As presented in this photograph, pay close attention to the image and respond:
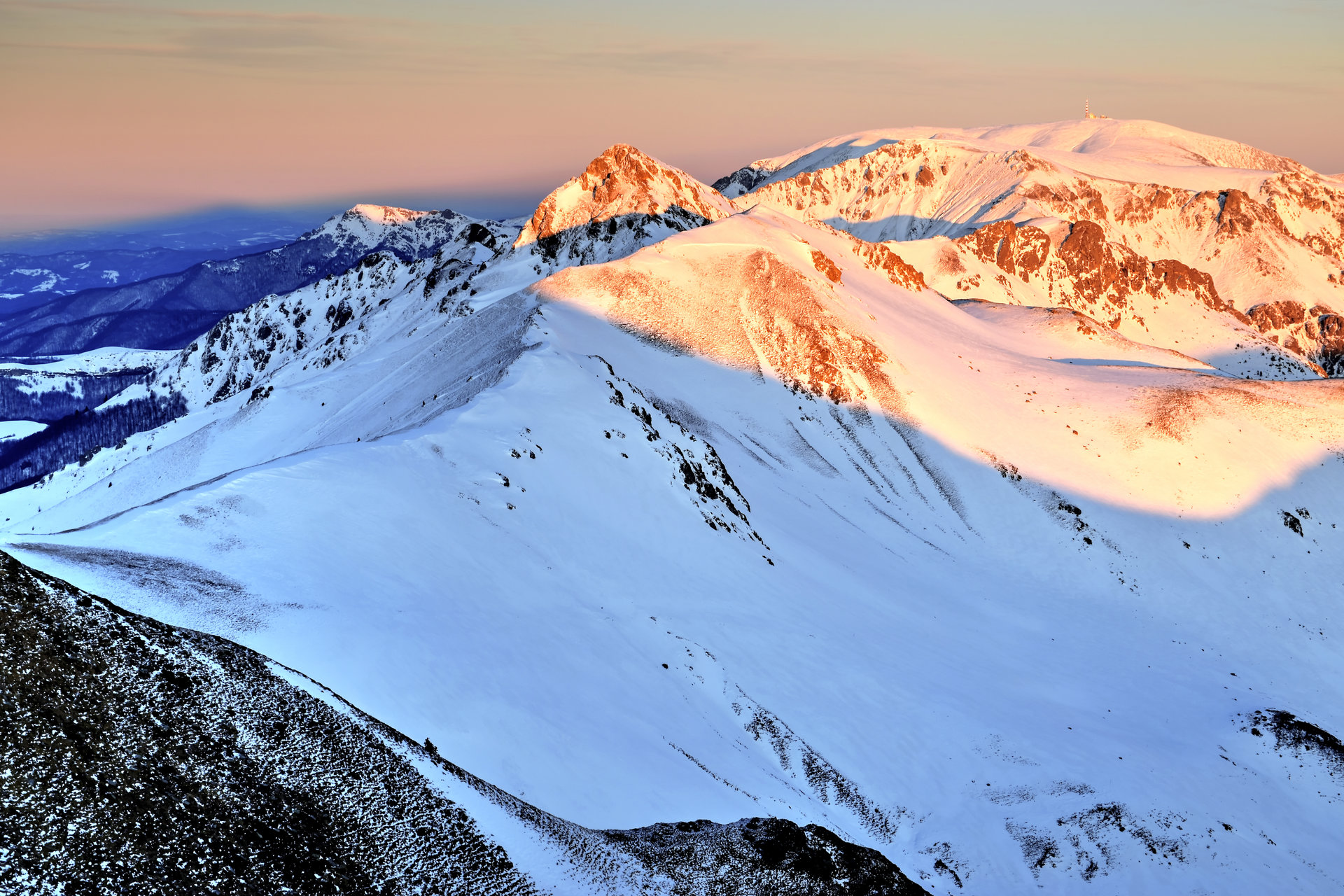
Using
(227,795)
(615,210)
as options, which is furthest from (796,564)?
(615,210)

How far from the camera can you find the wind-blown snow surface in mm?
32375

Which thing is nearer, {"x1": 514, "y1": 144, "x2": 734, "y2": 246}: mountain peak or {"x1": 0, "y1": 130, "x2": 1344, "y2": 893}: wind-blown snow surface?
{"x1": 0, "y1": 130, "x2": 1344, "y2": 893}: wind-blown snow surface

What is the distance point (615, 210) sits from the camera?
137875 millimetres

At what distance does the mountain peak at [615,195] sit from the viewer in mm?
139625

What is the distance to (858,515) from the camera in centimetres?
7919

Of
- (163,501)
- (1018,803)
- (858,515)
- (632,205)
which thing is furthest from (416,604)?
(632,205)

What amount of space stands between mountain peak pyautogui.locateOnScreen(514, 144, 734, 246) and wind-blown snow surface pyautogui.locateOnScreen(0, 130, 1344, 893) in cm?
2512

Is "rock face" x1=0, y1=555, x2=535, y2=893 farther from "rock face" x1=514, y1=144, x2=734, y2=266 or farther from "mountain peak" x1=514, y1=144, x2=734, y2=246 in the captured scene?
"mountain peak" x1=514, y1=144, x2=734, y2=246

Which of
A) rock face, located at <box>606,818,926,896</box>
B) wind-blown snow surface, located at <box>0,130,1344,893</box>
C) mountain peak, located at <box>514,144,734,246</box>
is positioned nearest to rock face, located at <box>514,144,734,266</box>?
mountain peak, located at <box>514,144,734,246</box>

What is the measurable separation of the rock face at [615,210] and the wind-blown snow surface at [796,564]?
1994cm

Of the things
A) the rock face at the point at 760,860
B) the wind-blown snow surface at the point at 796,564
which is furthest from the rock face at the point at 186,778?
the wind-blown snow surface at the point at 796,564

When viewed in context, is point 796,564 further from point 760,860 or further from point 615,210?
point 615,210

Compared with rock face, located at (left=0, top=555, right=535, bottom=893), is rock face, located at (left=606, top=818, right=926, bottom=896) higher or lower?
lower

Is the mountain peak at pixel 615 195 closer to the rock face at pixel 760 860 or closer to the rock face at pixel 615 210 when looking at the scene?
the rock face at pixel 615 210
